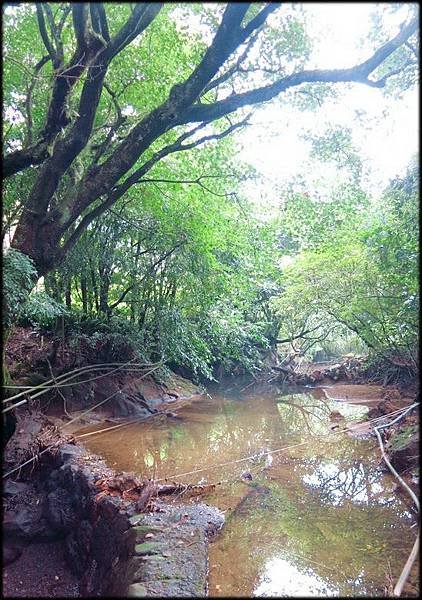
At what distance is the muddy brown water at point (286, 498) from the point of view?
2865 millimetres

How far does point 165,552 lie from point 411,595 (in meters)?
1.73

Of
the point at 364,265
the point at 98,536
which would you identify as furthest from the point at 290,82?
the point at 364,265

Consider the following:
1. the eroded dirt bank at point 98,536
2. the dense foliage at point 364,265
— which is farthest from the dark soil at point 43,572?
the dense foliage at point 364,265

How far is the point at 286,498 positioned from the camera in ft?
14.5

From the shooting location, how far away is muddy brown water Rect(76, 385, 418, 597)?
2.87m

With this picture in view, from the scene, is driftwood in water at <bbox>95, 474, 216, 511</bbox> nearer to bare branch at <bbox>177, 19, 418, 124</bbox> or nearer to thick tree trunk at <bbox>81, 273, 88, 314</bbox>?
bare branch at <bbox>177, 19, 418, 124</bbox>

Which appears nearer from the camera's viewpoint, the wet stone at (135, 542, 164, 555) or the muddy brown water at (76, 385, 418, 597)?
the muddy brown water at (76, 385, 418, 597)

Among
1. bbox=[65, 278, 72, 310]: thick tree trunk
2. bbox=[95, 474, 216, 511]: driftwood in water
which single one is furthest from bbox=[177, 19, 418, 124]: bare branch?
bbox=[65, 278, 72, 310]: thick tree trunk

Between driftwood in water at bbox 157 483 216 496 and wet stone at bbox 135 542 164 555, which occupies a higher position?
wet stone at bbox 135 542 164 555

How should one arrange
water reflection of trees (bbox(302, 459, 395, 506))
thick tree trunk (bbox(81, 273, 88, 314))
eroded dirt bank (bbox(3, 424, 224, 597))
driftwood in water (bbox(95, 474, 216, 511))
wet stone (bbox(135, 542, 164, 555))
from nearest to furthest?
eroded dirt bank (bbox(3, 424, 224, 597)) → wet stone (bbox(135, 542, 164, 555)) → driftwood in water (bbox(95, 474, 216, 511)) → water reflection of trees (bbox(302, 459, 395, 506)) → thick tree trunk (bbox(81, 273, 88, 314))

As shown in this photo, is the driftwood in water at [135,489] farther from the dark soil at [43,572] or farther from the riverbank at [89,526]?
the dark soil at [43,572]

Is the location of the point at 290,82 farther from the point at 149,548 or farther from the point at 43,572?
the point at 43,572

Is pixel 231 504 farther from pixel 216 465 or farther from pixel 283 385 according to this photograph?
pixel 283 385

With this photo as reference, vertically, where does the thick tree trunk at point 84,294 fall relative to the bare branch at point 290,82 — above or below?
below
